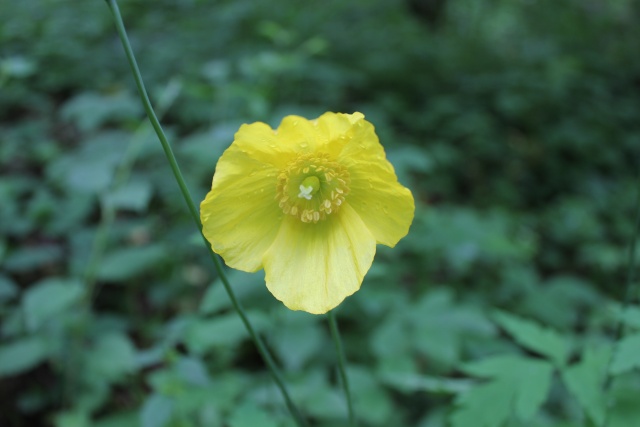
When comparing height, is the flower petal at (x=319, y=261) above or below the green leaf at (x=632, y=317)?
above

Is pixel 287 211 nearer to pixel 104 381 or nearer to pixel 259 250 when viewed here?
pixel 259 250

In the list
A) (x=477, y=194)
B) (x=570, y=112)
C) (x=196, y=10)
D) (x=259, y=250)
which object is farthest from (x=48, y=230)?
(x=570, y=112)

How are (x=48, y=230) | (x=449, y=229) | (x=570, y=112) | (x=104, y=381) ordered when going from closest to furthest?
(x=104, y=381) < (x=48, y=230) < (x=449, y=229) < (x=570, y=112)

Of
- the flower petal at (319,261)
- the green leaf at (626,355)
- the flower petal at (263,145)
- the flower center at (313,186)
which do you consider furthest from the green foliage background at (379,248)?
the flower petal at (263,145)

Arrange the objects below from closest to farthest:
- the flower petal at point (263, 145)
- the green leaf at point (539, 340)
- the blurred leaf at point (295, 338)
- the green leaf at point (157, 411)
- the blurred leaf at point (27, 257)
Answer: the flower petal at point (263, 145)
the green leaf at point (539, 340)
the green leaf at point (157, 411)
the blurred leaf at point (295, 338)
the blurred leaf at point (27, 257)

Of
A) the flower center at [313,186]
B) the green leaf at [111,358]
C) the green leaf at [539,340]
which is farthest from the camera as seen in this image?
the green leaf at [111,358]

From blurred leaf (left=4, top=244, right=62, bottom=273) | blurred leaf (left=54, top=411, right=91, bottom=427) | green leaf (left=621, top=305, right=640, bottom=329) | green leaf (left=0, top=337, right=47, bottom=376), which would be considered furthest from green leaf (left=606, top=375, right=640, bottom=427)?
blurred leaf (left=4, top=244, right=62, bottom=273)

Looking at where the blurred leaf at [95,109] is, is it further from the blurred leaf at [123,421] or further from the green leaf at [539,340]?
the green leaf at [539,340]
